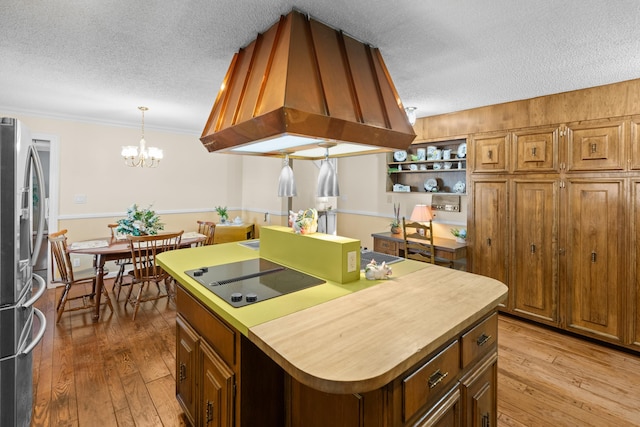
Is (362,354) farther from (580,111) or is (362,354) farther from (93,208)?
(93,208)

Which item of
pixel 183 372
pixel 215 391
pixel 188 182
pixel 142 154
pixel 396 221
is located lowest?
pixel 183 372

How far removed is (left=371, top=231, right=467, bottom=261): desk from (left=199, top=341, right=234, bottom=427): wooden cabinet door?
294 centimetres

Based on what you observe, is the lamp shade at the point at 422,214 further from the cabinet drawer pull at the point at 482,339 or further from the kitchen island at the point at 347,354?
the cabinet drawer pull at the point at 482,339

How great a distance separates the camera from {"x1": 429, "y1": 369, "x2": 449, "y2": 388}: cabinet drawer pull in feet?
3.92

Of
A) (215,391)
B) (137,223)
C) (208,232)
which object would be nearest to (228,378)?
(215,391)

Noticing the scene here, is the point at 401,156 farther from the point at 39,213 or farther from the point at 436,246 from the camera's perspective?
the point at 39,213

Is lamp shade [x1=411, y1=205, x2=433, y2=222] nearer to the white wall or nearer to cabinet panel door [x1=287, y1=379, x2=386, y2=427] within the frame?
the white wall

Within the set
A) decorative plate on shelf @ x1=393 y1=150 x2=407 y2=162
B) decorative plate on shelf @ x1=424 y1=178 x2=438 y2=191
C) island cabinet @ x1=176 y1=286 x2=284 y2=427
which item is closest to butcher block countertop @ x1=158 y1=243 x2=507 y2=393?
island cabinet @ x1=176 y1=286 x2=284 y2=427

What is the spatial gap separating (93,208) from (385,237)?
4309 mm

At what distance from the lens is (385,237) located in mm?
4344

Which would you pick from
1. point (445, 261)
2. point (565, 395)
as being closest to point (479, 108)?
point (445, 261)

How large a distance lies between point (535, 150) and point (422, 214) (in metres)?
1.51

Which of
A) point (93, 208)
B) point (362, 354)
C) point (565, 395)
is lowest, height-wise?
point (565, 395)

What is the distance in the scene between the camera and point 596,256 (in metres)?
2.93
